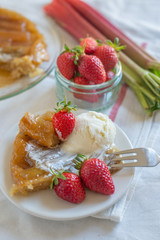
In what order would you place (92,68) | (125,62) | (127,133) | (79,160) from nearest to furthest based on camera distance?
(79,160), (92,68), (127,133), (125,62)

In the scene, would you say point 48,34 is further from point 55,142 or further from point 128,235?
point 128,235

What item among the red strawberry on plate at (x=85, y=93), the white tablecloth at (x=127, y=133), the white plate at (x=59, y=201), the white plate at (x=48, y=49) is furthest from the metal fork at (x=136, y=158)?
the white plate at (x=48, y=49)

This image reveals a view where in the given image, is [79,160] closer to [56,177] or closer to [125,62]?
[56,177]

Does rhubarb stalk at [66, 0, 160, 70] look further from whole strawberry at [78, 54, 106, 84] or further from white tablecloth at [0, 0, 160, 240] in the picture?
whole strawberry at [78, 54, 106, 84]

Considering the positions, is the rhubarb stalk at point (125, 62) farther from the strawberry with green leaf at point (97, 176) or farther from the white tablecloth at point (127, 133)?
the strawberry with green leaf at point (97, 176)

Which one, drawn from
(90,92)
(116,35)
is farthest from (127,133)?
(116,35)

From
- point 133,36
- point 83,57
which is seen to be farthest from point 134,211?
point 133,36
